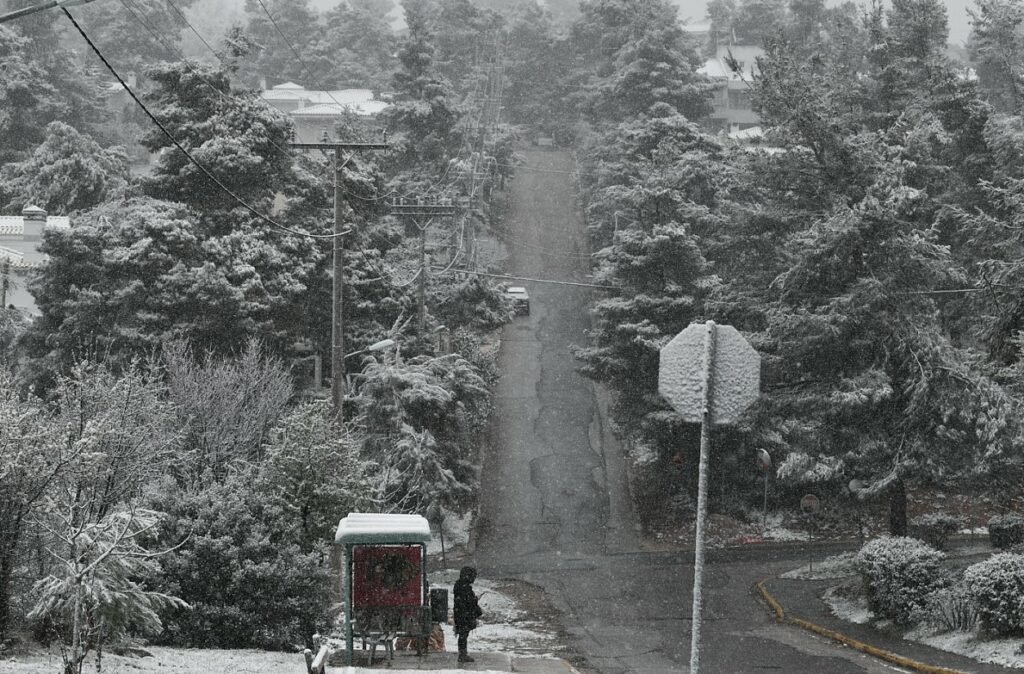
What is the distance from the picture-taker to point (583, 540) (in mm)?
33625

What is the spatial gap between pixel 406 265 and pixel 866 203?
20121 millimetres

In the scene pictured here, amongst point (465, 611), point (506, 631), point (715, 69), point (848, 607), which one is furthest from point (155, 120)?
point (715, 69)

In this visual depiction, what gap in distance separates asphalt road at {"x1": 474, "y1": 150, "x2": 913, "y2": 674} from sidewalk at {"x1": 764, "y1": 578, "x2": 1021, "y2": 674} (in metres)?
0.61

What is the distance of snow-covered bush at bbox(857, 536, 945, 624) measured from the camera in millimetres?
21109

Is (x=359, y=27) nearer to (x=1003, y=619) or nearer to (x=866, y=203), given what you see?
(x=866, y=203)

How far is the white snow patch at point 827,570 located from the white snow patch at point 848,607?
2006 millimetres

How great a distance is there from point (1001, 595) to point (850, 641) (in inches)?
140

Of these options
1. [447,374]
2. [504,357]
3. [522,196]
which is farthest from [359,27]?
[447,374]

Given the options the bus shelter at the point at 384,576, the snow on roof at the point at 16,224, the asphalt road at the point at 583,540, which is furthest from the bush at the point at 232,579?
the snow on roof at the point at 16,224

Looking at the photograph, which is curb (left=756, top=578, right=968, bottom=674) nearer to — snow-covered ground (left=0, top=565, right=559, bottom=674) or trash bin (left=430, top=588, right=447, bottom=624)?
snow-covered ground (left=0, top=565, right=559, bottom=674)

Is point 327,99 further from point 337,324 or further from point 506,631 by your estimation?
point 506,631

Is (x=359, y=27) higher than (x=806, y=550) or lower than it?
higher

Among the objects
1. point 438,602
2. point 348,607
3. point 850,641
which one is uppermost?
point 348,607

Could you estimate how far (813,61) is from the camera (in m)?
32.3
